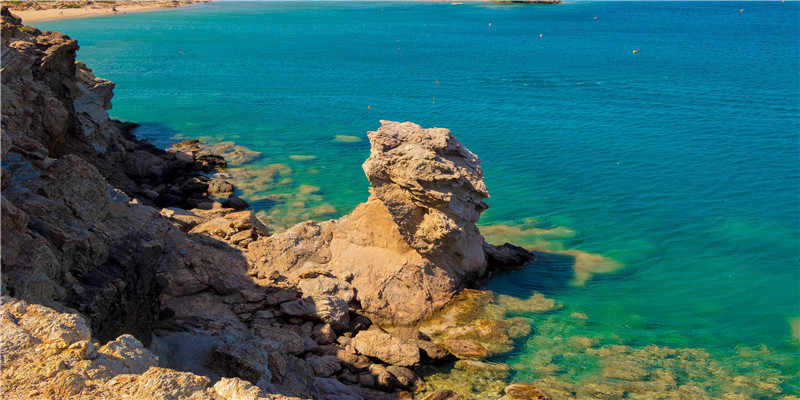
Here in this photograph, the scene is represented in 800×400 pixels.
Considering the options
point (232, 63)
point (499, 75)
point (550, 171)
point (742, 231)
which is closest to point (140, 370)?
point (742, 231)

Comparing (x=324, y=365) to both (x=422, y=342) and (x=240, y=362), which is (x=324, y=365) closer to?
(x=422, y=342)

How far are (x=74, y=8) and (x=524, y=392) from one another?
428ft

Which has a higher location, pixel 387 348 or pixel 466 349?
pixel 387 348

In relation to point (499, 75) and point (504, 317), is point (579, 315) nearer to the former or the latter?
point (504, 317)

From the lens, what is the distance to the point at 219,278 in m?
16.5

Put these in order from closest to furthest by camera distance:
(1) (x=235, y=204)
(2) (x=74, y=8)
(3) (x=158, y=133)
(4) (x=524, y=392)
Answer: (4) (x=524, y=392)
(1) (x=235, y=204)
(3) (x=158, y=133)
(2) (x=74, y=8)

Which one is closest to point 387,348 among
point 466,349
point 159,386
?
point 466,349

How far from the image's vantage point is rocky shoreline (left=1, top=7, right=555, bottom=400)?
7445 millimetres

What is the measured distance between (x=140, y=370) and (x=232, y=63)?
200 feet

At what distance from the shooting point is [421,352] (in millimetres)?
15297

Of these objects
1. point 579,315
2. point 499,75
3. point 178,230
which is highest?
point 499,75

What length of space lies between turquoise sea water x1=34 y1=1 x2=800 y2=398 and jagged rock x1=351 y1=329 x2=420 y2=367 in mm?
2578

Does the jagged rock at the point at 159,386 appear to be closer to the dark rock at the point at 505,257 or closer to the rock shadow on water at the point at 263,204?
the dark rock at the point at 505,257

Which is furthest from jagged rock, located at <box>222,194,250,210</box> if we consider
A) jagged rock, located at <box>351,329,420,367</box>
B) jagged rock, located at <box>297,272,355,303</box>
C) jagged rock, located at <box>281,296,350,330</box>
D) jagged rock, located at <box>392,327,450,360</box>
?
jagged rock, located at <box>351,329,420,367</box>
